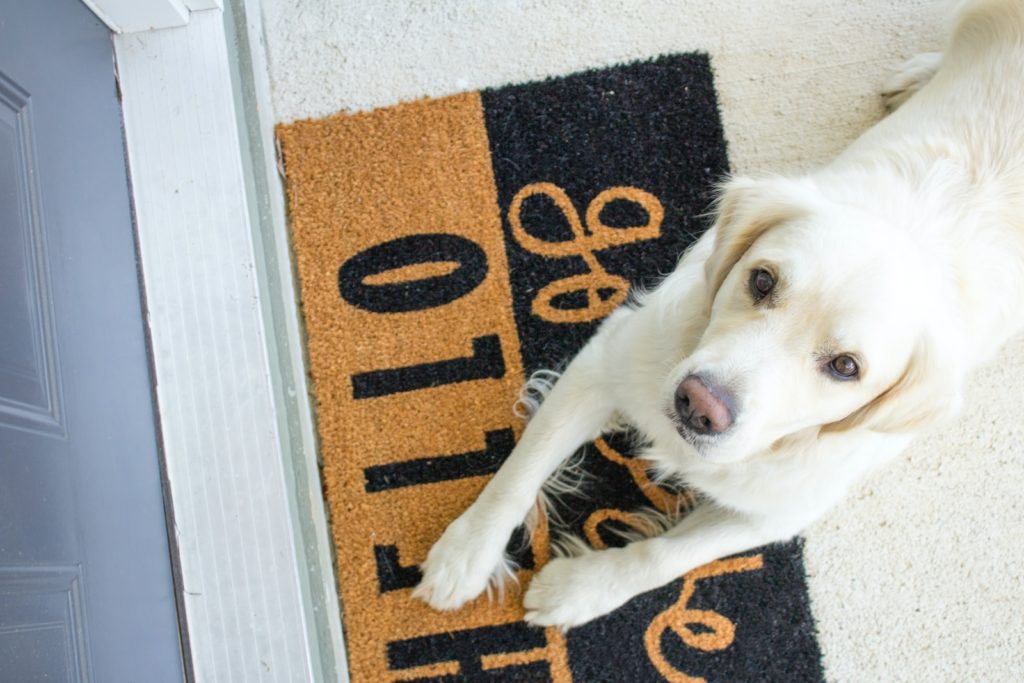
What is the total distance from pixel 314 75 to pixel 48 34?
2.11ft

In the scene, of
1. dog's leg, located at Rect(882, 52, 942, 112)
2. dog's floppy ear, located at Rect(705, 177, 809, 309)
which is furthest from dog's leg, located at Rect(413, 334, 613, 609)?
dog's leg, located at Rect(882, 52, 942, 112)

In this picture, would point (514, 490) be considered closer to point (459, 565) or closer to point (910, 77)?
point (459, 565)

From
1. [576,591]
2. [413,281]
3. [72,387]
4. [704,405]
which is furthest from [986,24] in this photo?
[72,387]

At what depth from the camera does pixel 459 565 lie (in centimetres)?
187

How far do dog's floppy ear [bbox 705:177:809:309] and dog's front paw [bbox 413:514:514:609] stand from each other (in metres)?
0.77

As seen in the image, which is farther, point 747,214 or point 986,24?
point 986,24

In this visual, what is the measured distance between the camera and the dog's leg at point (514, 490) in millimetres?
1848

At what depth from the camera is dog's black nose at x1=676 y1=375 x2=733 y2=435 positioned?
130 centimetres

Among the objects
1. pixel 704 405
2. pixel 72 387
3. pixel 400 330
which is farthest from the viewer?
pixel 400 330

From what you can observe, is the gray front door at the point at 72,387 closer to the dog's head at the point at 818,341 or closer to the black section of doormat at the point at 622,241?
the black section of doormat at the point at 622,241

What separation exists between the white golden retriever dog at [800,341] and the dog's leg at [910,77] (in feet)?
0.14

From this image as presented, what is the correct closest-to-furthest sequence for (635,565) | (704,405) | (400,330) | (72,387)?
(704,405) → (72,387) → (635,565) → (400,330)

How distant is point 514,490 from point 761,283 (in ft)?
2.51

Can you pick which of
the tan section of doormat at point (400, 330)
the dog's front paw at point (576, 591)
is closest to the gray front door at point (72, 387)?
the tan section of doormat at point (400, 330)
